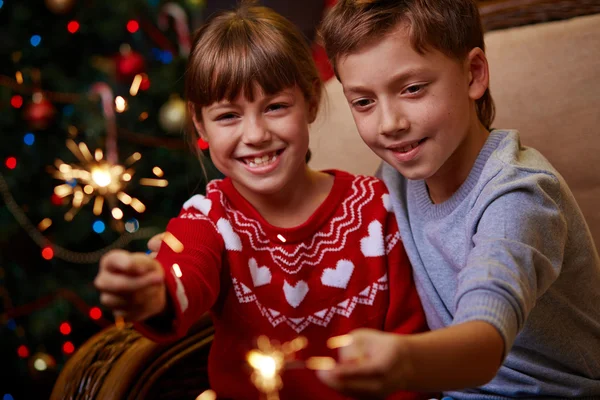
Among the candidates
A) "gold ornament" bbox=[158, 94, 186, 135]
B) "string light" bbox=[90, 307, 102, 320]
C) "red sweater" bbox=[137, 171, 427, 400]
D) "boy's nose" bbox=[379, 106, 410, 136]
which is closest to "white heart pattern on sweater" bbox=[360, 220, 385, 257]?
"red sweater" bbox=[137, 171, 427, 400]

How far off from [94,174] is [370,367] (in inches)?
64.5

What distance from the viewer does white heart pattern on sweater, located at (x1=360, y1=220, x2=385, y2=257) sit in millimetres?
1265

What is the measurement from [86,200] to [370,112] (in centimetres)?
141

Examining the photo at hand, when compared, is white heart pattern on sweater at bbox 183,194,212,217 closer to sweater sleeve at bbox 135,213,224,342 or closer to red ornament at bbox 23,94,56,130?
sweater sleeve at bbox 135,213,224,342

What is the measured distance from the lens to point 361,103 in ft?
3.66

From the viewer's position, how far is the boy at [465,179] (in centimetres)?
99

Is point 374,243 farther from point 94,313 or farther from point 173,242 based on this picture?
point 94,313

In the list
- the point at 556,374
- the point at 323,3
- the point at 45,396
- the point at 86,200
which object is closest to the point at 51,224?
the point at 86,200

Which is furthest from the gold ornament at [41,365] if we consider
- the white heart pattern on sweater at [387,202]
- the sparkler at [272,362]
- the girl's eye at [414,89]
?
the girl's eye at [414,89]

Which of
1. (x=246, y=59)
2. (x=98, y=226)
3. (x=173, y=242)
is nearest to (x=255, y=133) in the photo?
(x=246, y=59)

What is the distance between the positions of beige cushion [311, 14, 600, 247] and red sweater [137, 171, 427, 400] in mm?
318

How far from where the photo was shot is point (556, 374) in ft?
3.57

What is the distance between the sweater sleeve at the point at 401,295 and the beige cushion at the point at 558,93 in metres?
0.35

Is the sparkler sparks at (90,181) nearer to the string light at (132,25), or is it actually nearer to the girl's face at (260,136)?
the string light at (132,25)
